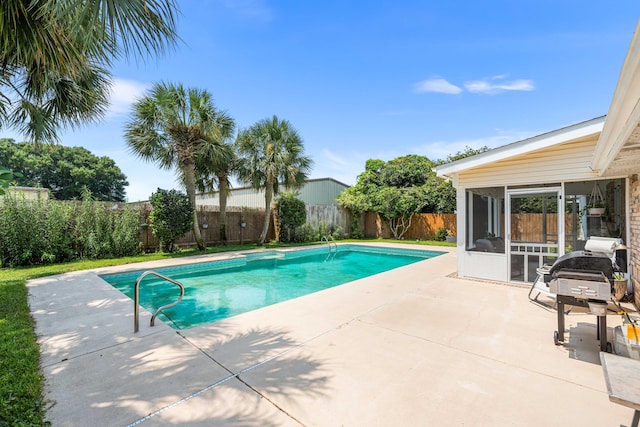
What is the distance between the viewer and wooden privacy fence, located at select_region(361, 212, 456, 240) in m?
15.7

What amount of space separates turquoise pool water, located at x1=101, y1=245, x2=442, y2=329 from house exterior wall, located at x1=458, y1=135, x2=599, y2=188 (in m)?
4.35

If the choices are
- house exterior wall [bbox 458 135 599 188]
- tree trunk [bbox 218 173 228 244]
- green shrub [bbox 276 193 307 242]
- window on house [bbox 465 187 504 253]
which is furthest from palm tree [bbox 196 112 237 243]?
window on house [bbox 465 187 504 253]

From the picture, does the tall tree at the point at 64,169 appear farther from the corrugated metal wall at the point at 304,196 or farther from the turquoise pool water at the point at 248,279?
the turquoise pool water at the point at 248,279

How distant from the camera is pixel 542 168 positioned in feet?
18.3

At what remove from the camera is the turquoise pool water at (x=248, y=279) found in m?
5.61

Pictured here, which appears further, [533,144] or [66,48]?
[533,144]

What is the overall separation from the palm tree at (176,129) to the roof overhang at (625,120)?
413 inches

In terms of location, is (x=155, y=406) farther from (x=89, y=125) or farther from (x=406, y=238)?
(x=406, y=238)

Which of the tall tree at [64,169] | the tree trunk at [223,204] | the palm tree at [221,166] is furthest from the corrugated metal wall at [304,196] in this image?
the tall tree at [64,169]

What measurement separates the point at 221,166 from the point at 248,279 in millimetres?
5921

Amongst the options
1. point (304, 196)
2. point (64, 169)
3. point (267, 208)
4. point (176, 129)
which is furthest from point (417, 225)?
point (64, 169)

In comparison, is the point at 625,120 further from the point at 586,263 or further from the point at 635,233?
the point at 635,233

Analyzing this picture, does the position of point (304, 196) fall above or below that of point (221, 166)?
below

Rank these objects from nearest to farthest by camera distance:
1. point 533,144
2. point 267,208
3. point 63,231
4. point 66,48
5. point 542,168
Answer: point 66,48 → point 533,144 → point 542,168 → point 63,231 → point 267,208
